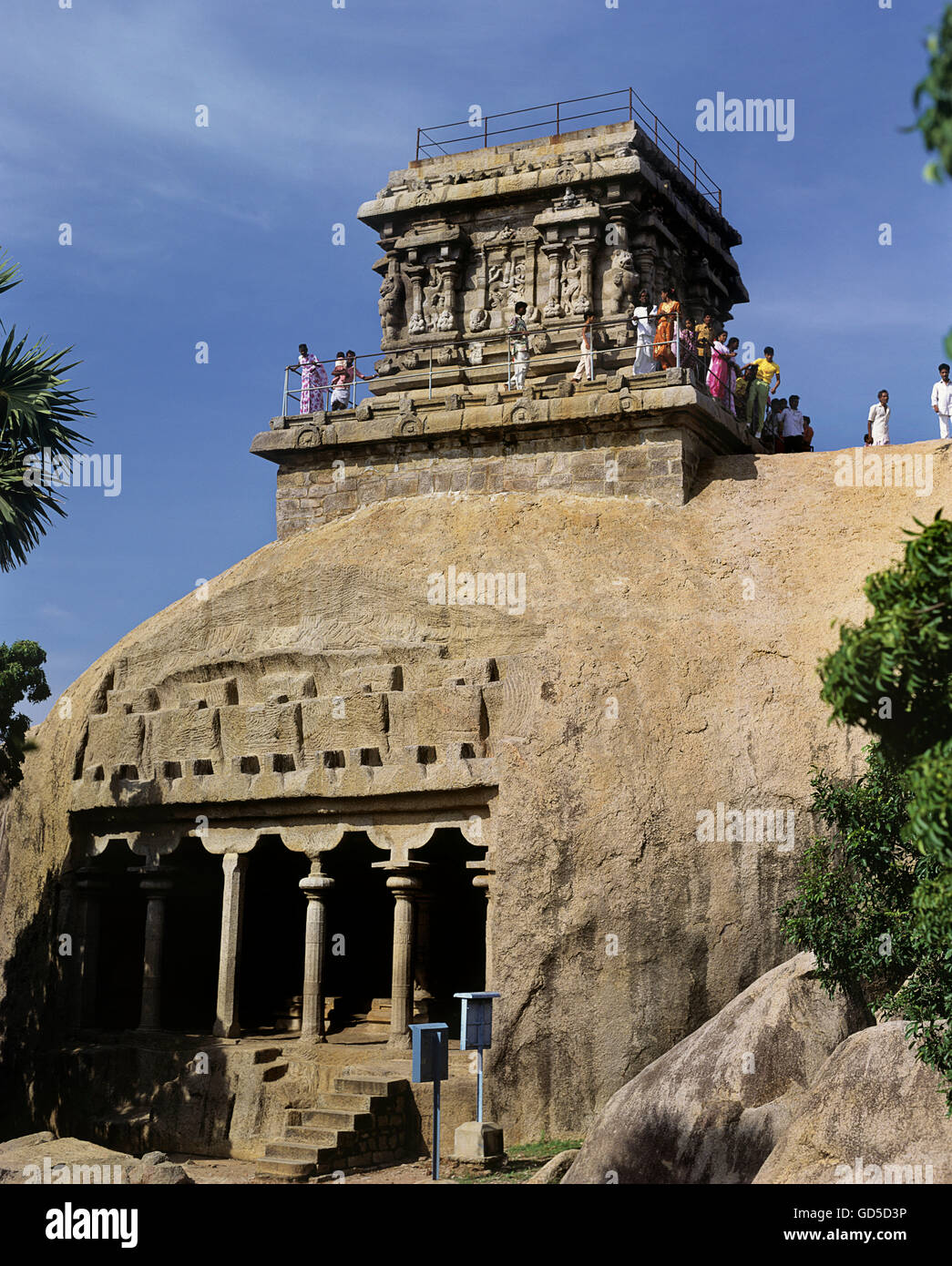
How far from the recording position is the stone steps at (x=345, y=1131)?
1766 centimetres

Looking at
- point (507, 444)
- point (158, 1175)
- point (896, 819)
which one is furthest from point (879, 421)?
point (158, 1175)

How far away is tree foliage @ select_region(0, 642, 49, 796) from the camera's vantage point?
2120 centimetres

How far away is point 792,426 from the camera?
26.8 m

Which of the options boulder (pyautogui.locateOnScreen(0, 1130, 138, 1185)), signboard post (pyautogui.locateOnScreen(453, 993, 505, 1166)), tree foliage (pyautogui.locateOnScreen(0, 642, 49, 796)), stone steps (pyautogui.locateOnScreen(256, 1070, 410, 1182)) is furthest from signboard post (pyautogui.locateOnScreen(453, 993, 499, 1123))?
tree foliage (pyautogui.locateOnScreen(0, 642, 49, 796))

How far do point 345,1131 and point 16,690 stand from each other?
812 centimetres

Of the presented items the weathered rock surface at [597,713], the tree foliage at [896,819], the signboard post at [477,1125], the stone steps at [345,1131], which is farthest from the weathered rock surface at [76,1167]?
the tree foliage at [896,819]

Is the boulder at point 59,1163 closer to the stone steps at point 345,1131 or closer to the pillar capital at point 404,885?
the stone steps at point 345,1131

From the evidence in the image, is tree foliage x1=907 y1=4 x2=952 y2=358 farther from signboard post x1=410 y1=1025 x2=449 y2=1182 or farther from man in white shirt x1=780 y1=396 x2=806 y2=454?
man in white shirt x1=780 y1=396 x2=806 y2=454

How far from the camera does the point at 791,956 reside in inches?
690

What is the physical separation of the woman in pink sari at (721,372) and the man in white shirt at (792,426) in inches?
65.9

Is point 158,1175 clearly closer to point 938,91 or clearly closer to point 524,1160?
point 524,1160

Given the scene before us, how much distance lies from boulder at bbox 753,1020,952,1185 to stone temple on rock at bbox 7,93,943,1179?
376cm
